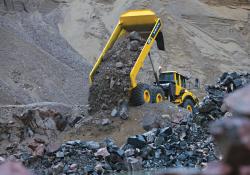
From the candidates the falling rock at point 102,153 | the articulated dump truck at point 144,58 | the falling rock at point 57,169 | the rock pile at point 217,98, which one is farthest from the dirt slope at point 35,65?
the falling rock at point 102,153

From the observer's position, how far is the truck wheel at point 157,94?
1336 cm

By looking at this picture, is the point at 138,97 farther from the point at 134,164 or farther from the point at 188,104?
the point at 134,164

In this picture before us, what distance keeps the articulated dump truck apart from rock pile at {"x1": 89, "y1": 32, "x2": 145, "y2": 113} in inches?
6.7

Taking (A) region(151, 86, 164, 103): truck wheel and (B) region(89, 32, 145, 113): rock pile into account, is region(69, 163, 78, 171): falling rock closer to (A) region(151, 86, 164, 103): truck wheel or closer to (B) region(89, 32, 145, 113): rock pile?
(B) region(89, 32, 145, 113): rock pile

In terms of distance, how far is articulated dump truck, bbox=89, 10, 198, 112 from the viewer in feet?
41.6

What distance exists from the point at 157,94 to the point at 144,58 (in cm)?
106

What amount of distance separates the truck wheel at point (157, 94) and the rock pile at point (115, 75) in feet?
3.41

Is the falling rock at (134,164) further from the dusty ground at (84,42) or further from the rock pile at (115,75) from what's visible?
the dusty ground at (84,42)

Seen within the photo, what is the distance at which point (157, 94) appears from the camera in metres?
13.5

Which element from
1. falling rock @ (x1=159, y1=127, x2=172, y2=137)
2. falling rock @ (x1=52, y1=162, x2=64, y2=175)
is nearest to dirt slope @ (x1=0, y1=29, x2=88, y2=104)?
falling rock @ (x1=52, y1=162, x2=64, y2=175)

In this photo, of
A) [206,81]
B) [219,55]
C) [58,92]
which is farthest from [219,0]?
[58,92]

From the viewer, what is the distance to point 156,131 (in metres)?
9.77

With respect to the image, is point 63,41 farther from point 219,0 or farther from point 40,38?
point 219,0

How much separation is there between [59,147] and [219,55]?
1969 cm
